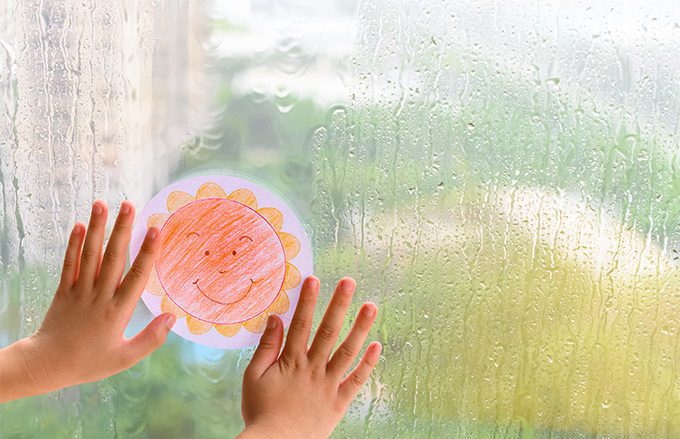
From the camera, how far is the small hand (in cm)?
89

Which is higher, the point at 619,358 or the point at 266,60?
the point at 266,60

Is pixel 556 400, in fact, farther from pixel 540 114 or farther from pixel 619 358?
pixel 540 114

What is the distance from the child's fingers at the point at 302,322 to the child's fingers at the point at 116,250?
0.22m

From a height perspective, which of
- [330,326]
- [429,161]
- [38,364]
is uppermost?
[429,161]

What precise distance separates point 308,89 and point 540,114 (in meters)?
0.30

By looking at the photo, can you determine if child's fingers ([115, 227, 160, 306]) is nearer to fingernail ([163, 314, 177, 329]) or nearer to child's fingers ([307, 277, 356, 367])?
fingernail ([163, 314, 177, 329])

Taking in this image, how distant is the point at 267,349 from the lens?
92 cm

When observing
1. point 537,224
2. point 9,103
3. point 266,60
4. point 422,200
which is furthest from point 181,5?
point 537,224

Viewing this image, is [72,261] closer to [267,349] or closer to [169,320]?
[169,320]

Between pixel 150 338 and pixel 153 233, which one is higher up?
pixel 153 233

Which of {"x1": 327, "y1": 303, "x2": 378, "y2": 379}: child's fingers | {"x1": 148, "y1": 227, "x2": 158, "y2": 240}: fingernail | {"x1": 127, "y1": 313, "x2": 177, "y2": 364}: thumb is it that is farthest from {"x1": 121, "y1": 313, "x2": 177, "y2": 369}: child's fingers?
{"x1": 327, "y1": 303, "x2": 378, "y2": 379}: child's fingers

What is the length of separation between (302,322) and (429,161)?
0.27 metres

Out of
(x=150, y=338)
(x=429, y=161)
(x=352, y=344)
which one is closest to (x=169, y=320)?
(x=150, y=338)

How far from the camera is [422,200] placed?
0.98 meters
